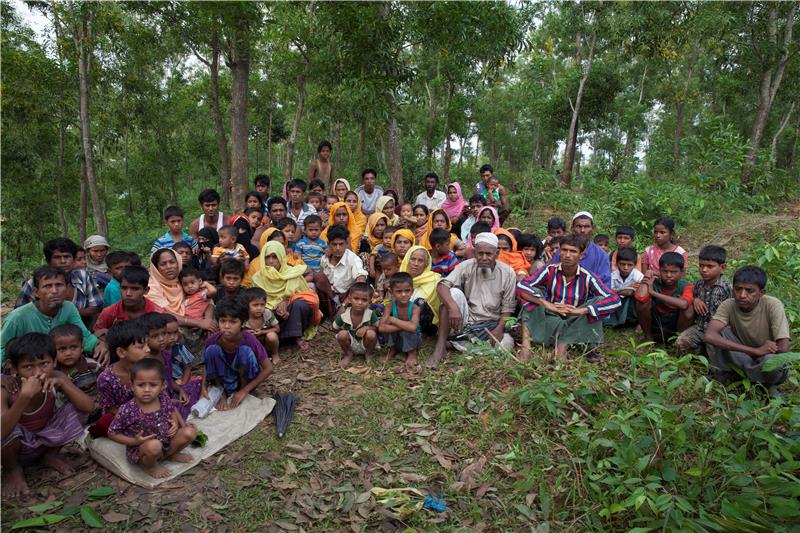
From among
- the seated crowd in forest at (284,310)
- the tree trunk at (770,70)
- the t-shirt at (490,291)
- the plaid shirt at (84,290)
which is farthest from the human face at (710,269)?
the tree trunk at (770,70)

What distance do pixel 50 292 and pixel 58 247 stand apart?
0.84 m

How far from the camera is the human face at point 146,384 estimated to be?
2.98 m

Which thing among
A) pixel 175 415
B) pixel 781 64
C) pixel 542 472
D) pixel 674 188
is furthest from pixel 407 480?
pixel 781 64

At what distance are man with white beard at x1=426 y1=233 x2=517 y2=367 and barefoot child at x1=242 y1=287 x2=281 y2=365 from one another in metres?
1.59

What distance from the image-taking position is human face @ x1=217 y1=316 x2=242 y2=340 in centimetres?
370

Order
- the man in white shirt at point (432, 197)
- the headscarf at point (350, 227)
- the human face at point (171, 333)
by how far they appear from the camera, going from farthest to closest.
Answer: the man in white shirt at point (432, 197) → the headscarf at point (350, 227) → the human face at point (171, 333)

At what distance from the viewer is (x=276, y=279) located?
203 inches

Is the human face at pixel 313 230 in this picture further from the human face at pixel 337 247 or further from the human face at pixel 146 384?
the human face at pixel 146 384

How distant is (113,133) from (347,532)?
16.6 metres

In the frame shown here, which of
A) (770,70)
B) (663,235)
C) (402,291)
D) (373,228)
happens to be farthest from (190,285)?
(770,70)

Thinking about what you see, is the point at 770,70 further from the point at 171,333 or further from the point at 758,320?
the point at 171,333

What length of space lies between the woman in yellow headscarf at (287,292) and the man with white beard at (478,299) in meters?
1.48

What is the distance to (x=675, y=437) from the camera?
9.15 feet

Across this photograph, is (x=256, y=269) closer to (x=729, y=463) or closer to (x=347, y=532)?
(x=347, y=532)
